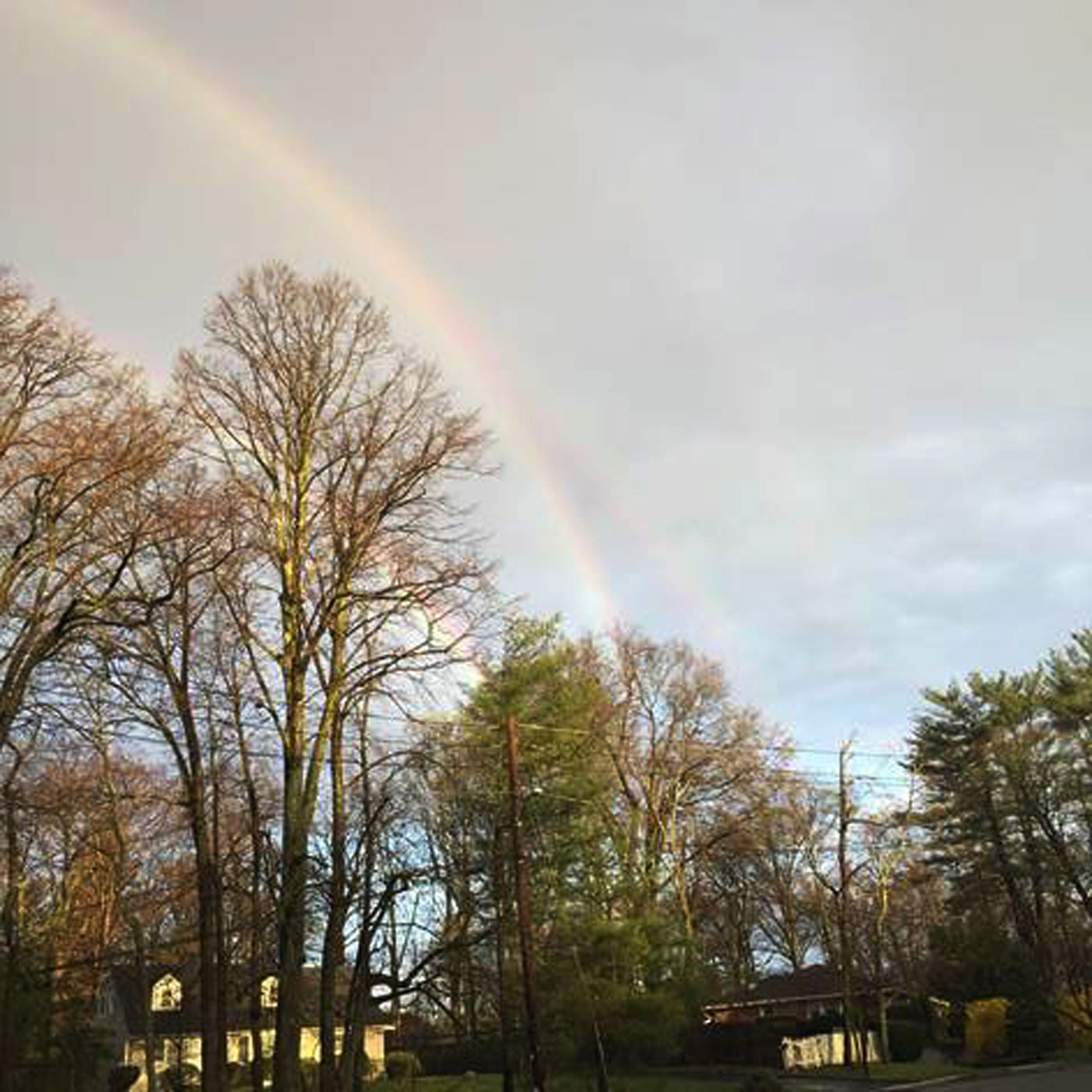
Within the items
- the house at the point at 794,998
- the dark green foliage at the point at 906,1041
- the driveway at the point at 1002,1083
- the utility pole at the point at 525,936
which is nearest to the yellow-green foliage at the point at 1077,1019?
the driveway at the point at 1002,1083

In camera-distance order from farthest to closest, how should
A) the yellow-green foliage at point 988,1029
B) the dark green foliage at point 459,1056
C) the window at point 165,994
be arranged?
the window at point 165,994 < the dark green foliage at point 459,1056 < the yellow-green foliage at point 988,1029

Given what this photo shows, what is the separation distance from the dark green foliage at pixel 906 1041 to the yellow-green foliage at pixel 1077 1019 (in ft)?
20.8

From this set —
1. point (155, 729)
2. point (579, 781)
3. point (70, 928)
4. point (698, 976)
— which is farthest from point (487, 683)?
point (70, 928)

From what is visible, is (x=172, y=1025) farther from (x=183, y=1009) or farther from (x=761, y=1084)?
(x=761, y=1084)

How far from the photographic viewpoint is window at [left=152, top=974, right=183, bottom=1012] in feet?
204

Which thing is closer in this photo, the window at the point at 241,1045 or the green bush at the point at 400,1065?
the green bush at the point at 400,1065

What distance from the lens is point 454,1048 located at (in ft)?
196

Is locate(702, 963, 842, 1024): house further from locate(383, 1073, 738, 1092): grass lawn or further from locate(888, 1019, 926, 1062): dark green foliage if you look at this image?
locate(383, 1073, 738, 1092): grass lawn

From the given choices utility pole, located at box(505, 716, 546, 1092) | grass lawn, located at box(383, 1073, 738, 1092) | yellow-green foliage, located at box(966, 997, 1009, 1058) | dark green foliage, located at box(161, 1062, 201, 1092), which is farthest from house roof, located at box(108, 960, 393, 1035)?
utility pole, located at box(505, 716, 546, 1092)

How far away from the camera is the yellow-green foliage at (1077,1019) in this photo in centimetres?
3909

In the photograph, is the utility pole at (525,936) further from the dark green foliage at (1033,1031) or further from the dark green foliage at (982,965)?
the dark green foliage at (982,965)

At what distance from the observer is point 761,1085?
30.5 m

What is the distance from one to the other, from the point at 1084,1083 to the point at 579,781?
15.8m

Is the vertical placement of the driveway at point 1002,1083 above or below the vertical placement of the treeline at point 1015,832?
below
